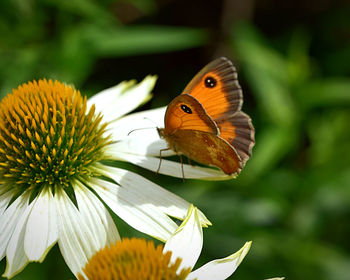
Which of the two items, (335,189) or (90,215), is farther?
Answer: (335,189)

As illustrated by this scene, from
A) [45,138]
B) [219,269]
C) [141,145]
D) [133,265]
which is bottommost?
[219,269]

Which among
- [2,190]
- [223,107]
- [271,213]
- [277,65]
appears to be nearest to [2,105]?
[2,190]

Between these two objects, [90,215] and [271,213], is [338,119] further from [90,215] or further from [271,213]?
[90,215]

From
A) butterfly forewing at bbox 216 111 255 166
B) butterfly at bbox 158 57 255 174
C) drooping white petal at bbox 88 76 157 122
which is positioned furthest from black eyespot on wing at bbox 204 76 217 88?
drooping white petal at bbox 88 76 157 122

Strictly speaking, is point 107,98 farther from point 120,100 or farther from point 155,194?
point 155,194

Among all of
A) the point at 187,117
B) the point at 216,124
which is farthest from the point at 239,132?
the point at 187,117

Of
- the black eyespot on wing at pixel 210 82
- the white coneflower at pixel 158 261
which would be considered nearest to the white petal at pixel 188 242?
the white coneflower at pixel 158 261
